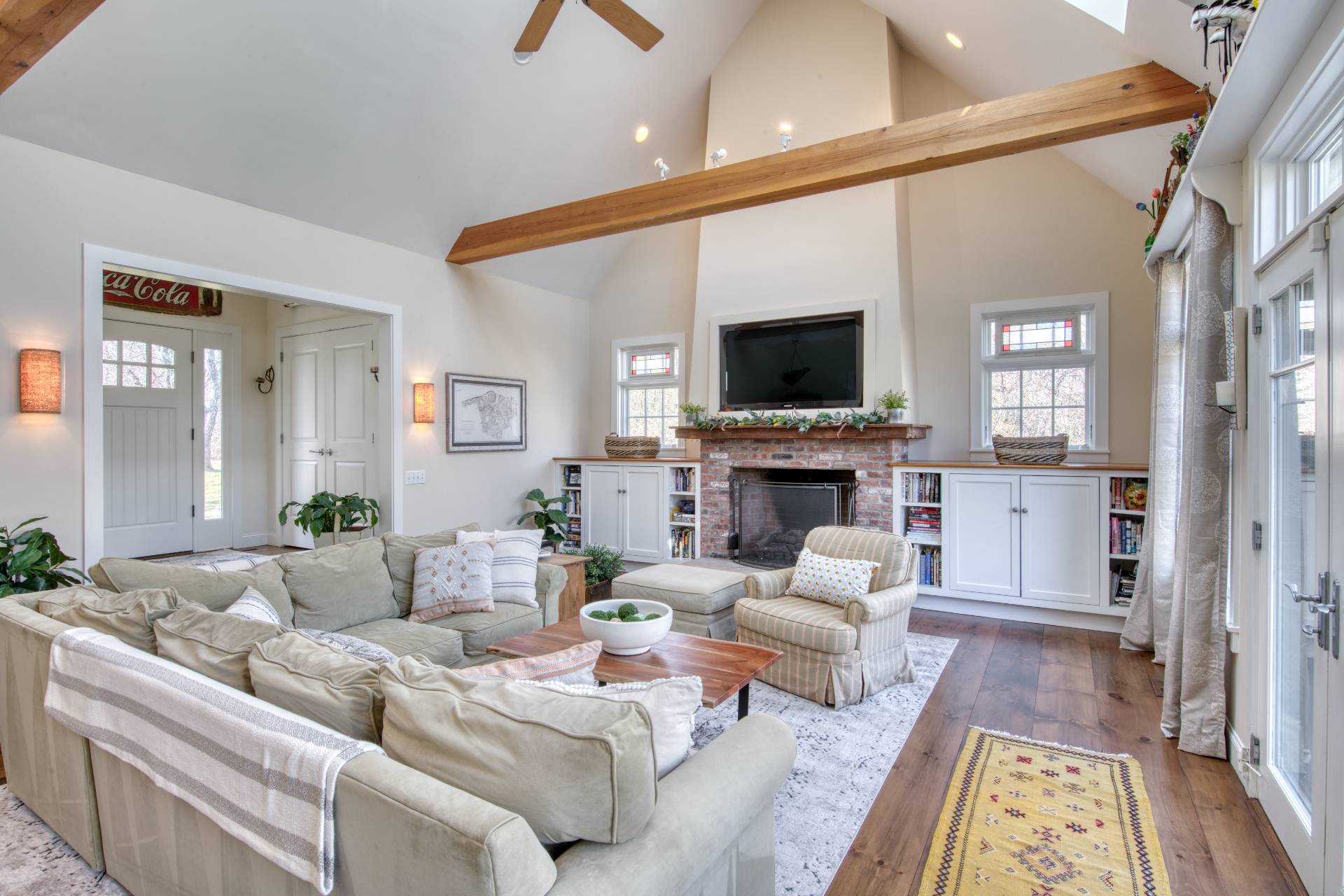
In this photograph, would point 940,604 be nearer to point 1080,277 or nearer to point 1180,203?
point 1080,277

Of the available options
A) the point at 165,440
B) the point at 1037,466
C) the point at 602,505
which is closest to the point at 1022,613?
the point at 1037,466

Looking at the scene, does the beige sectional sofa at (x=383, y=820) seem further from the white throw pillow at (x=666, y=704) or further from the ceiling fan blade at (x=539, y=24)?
the ceiling fan blade at (x=539, y=24)

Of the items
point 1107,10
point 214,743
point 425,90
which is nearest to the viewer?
point 214,743

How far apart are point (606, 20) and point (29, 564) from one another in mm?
3600

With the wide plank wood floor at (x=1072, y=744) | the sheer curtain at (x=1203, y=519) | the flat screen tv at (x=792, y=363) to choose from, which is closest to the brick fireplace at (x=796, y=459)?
the flat screen tv at (x=792, y=363)

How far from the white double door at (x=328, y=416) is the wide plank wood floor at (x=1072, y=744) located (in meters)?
4.84

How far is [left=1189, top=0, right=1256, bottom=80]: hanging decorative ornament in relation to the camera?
2.09 m

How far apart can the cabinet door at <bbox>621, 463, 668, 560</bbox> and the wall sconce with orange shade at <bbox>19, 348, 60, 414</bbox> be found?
407 centimetres

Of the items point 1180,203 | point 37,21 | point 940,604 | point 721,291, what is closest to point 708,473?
point 721,291

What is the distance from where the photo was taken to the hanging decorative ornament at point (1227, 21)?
2.09 meters

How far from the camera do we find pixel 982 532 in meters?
4.78

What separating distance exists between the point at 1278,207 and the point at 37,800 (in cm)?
458

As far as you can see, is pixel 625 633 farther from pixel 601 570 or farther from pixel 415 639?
pixel 601 570

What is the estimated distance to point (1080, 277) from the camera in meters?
4.97
